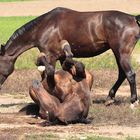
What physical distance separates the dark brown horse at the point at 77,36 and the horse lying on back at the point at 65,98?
223 cm

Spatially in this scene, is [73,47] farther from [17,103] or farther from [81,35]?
[17,103]

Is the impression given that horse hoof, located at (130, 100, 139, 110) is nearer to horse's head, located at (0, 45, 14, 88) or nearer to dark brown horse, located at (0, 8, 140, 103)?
dark brown horse, located at (0, 8, 140, 103)

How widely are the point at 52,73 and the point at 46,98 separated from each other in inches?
17.6

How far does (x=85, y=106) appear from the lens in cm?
1091

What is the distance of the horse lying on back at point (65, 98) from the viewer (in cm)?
1073

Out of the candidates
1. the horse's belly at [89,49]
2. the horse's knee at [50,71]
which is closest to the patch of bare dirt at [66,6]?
the horse's belly at [89,49]

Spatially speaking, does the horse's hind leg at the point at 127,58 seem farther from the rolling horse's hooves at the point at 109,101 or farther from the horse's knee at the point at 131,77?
the rolling horse's hooves at the point at 109,101

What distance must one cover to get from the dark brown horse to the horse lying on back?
2.23m

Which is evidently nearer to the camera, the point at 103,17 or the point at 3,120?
the point at 3,120

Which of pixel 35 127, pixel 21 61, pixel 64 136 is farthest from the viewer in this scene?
pixel 21 61

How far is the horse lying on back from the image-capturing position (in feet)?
35.2

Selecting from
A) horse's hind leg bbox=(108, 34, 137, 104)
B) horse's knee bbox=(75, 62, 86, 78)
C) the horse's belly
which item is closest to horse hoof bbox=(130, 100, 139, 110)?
horse's hind leg bbox=(108, 34, 137, 104)

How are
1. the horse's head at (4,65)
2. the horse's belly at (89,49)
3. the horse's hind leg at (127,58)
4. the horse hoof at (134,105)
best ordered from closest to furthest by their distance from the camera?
the horse hoof at (134,105) < the horse's hind leg at (127,58) < the horse's head at (4,65) < the horse's belly at (89,49)

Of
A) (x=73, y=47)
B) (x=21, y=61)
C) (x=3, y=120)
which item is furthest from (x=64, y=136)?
(x=21, y=61)
